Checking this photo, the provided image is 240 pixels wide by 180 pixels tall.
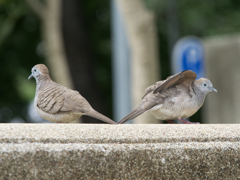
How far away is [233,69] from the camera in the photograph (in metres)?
7.92

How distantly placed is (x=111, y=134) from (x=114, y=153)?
5.0 inches

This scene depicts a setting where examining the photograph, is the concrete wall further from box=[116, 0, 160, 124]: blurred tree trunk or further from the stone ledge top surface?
the stone ledge top surface

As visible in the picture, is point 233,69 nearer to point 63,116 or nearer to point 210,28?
point 210,28

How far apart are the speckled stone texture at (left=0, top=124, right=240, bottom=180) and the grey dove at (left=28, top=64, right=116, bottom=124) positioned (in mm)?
718

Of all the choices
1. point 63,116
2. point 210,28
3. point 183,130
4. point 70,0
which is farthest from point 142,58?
point 183,130

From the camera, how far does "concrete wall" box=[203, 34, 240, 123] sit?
308 inches

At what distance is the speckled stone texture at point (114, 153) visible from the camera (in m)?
1.76

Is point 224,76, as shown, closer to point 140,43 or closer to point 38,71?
point 140,43

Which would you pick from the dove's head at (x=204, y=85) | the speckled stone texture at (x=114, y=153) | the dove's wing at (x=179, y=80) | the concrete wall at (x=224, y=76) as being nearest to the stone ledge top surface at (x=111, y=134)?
the speckled stone texture at (x=114, y=153)

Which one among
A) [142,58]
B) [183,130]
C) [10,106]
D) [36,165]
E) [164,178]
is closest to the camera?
[36,165]

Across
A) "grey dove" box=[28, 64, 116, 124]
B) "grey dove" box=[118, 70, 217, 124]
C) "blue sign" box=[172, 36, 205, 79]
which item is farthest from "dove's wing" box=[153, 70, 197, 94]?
"blue sign" box=[172, 36, 205, 79]

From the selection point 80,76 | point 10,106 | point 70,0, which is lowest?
point 10,106

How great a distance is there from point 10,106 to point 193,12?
5.09 meters

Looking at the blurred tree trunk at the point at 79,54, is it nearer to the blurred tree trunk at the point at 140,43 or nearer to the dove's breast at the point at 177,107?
the blurred tree trunk at the point at 140,43
